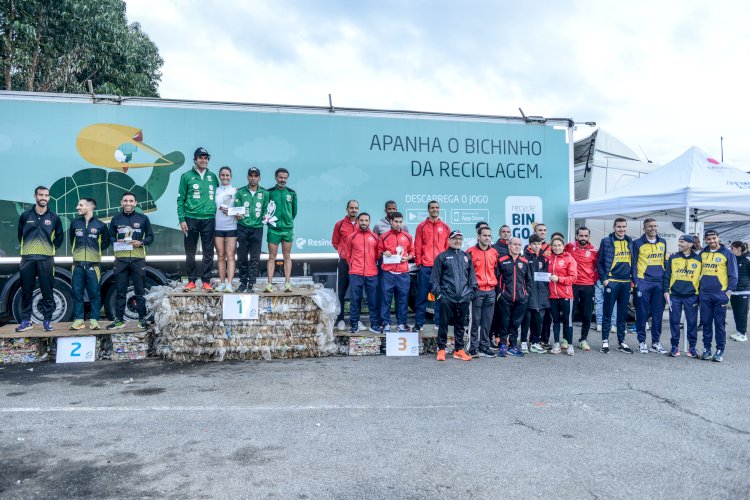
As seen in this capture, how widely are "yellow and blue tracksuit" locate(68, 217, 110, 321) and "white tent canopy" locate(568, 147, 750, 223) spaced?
7.60 meters

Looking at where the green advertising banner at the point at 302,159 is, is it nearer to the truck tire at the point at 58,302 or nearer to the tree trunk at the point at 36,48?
the truck tire at the point at 58,302

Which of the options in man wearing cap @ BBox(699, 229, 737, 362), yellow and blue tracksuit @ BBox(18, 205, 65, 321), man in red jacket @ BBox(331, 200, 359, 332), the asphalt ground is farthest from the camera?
man in red jacket @ BBox(331, 200, 359, 332)

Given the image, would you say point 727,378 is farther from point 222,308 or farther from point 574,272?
point 222,308

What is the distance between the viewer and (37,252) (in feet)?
22.0

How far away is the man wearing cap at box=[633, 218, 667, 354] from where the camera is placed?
7516 mm

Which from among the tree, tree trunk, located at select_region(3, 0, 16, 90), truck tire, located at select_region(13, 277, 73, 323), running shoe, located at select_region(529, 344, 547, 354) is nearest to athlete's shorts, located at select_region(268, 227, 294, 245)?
truck tire, located at select_region(13, 277, 73, 323)

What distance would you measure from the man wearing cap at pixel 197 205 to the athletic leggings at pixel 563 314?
478 centimetres

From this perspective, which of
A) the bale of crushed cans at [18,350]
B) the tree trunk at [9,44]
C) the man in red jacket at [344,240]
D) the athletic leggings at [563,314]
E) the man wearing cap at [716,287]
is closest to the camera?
the bale of crushed cans at [18,350]

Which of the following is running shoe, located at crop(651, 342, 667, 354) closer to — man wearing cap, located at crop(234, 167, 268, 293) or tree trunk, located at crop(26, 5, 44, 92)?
man wearing cap, located at crop(234, 167, 268, 293)

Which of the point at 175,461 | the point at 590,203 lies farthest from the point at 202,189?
the point at 590,203

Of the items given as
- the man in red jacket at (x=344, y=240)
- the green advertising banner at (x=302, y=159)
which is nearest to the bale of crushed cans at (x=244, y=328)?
the man in red jacket at (x=344, y=240)

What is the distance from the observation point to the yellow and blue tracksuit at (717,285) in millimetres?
6973

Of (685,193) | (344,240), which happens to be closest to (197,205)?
(344,240)

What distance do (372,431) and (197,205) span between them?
161 inches
